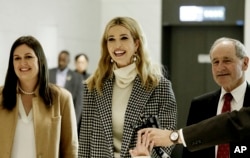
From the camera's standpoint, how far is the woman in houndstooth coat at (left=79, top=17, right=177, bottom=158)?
317 centimetres

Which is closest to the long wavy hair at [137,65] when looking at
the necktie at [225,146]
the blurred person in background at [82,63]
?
the necktie at [225,146]

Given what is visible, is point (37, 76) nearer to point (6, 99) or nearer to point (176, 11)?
point (6, 99)

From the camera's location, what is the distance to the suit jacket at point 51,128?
130 inches

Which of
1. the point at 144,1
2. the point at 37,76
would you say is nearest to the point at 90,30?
the point at 144,1

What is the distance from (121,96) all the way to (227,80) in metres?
0.69

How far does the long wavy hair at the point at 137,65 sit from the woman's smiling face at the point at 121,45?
0.11ft

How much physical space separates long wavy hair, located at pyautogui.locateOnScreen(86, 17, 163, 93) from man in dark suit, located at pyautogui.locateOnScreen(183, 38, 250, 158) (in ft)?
1.22

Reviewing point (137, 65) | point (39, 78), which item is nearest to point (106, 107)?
point (137, 65)

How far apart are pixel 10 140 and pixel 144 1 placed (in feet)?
18.8

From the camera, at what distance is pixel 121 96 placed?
328 cm

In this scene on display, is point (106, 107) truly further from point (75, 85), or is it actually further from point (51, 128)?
point (75, 85)

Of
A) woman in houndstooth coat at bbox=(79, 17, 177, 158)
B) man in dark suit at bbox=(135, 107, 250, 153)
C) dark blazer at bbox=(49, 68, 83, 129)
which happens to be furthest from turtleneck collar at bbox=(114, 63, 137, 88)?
dark blazer at bbox=(49, 68, 83, 129)

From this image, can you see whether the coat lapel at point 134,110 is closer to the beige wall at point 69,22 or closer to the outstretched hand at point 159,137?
the outstretched hand at point 159,137

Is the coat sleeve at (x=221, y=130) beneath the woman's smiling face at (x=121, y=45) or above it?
beneath
